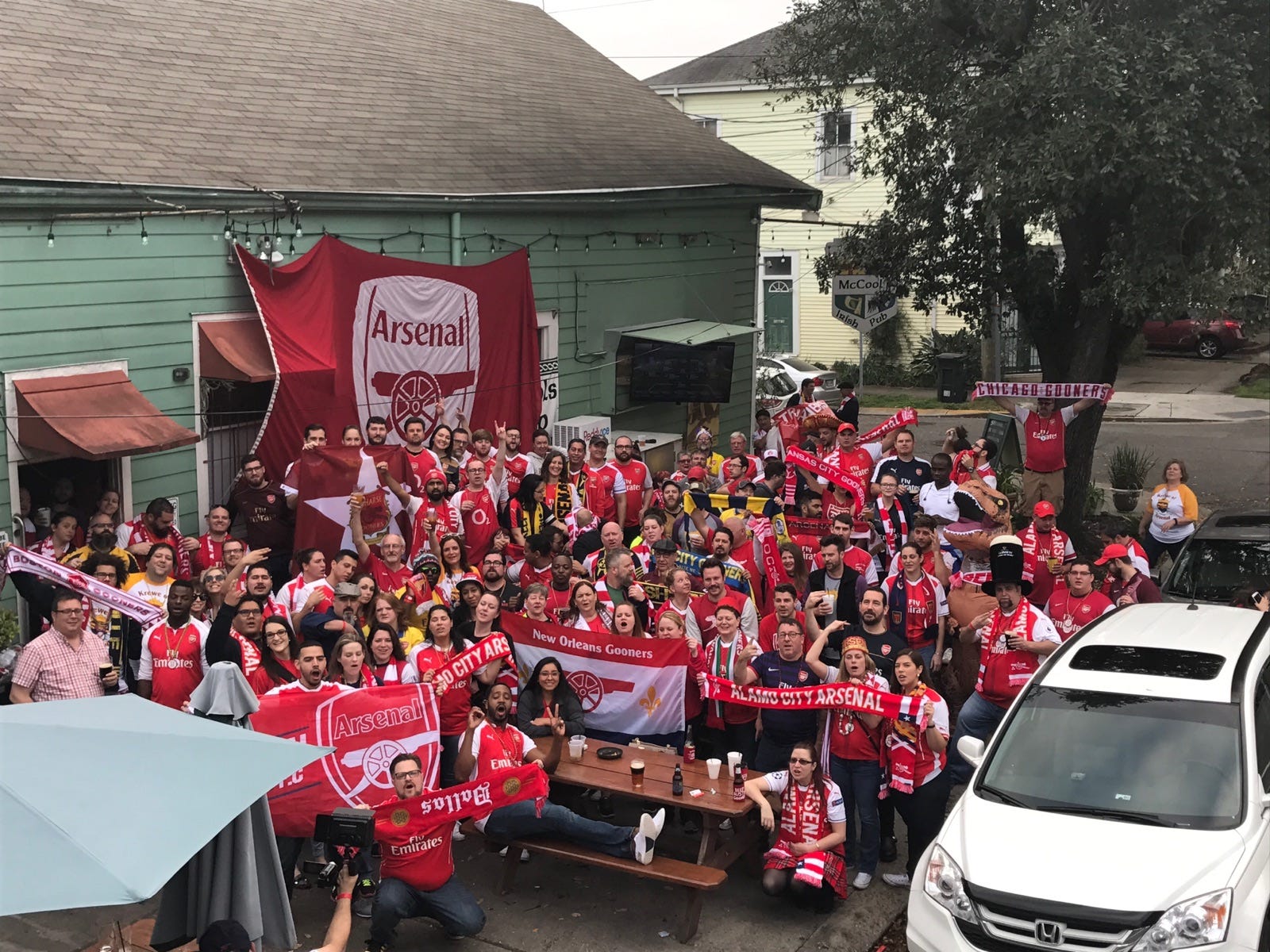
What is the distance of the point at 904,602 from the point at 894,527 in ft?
6.41

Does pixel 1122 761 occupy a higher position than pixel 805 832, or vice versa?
pixel 1122 761

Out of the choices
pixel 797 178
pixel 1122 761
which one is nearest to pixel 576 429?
pixel 1122 761

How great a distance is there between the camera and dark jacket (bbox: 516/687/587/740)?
9297 mm

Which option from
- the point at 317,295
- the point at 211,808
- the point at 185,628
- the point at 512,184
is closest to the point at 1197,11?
the point at 512,184

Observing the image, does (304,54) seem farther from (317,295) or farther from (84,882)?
(84,882)

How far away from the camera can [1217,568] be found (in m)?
12.1

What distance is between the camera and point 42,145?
37.4 feet

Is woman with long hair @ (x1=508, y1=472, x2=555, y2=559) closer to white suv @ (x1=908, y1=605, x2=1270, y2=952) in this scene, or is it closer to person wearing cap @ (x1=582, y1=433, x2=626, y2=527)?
person wearing cap @ (x1=582, y1=433, x2=626, y2=527)

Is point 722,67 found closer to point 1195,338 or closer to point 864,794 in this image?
point 1195,338

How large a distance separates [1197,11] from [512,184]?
760cm

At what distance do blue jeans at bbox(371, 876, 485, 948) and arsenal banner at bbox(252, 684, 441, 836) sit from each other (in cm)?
79

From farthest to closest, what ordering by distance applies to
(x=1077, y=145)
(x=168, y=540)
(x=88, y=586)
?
(x=1077, y=145) → (x=168, y=540) → (x=88, y=586)

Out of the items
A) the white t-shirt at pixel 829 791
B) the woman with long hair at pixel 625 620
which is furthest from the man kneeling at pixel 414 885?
the woman with long hair at pixel 625 620

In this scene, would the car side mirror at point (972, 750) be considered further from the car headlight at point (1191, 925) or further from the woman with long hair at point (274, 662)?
the woman with long hair at point (274, 662)
